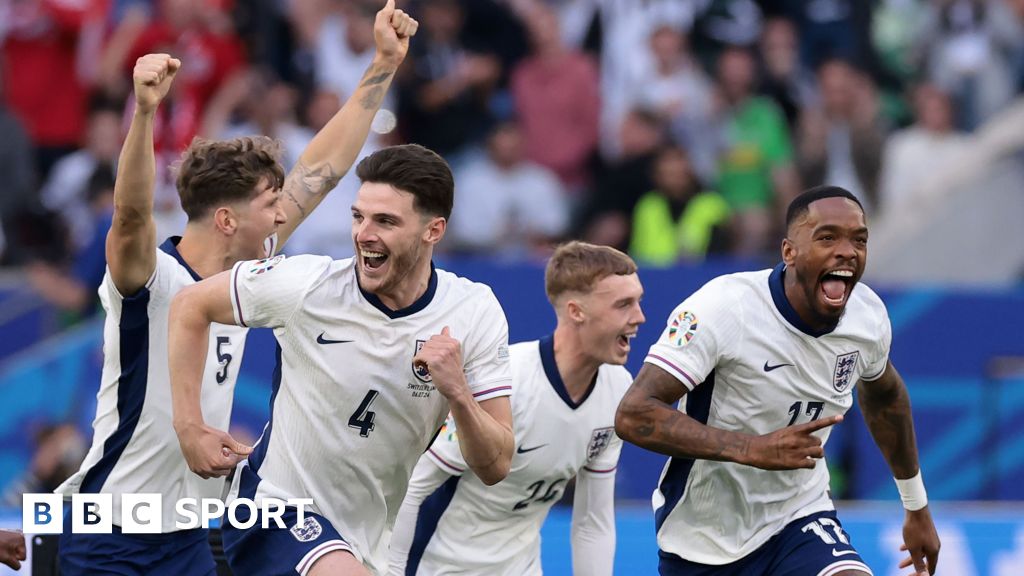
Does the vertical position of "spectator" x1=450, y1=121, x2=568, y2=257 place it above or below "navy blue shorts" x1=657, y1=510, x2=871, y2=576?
above

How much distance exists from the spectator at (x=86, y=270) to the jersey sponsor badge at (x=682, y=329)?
5.87 metres

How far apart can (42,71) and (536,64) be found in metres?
4.12

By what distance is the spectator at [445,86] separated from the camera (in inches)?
542

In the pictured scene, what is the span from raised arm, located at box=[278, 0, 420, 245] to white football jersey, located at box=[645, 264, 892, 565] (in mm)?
1790

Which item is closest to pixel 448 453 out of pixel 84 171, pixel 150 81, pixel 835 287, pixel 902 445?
pixel 835 287

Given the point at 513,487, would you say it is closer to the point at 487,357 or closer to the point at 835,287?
the point at 487,357

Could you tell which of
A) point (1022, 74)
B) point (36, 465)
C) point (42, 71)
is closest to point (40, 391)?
point (36, 465)

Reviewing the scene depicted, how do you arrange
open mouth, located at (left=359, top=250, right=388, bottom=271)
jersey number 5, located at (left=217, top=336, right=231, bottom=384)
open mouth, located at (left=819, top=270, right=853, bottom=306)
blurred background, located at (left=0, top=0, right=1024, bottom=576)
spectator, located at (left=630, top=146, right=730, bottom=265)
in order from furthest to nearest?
spectator, located at (left=630, top=146, right=730, bottom=265) < blurred background, located at (left=0, top=0, right=1024, bottom=576) < jersey number 5, located at (left=217, top=336, right=231, bottom=384) < open mouth, located at (left=819, top=270, right=853, bottom=306) < open mouth, located at (left=359, top=250, right=388, bottom=271)

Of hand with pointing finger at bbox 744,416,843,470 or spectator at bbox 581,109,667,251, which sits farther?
spectator at bbox 581,109,667,251

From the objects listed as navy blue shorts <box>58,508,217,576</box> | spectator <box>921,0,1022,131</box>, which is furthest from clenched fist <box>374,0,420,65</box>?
spectator <box>921,0,1022,131</box>

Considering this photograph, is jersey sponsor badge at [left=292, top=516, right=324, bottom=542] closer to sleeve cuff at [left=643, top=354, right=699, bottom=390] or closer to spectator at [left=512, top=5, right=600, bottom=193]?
sleeve cuff at [left=643, top=354, right=699, bottom=390]

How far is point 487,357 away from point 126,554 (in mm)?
1686

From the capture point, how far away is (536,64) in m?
14.1

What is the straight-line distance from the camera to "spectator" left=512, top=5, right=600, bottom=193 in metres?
14.1
